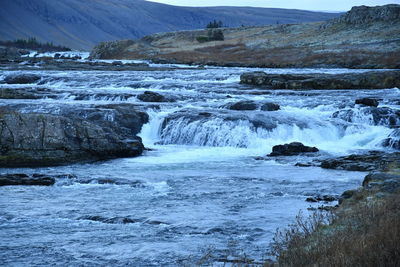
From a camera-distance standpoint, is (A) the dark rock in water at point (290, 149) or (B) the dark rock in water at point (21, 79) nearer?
(A) the dark rock in water at point (290, 149)

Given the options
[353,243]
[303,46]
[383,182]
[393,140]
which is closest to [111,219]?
[383,182]

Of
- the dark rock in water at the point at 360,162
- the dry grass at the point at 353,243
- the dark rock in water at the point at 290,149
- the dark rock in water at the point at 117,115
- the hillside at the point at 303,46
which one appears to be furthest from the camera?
the hillside at the point at 303,46

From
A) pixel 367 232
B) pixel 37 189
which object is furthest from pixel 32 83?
pixel 367 232

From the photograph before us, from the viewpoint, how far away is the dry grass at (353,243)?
5980 mm

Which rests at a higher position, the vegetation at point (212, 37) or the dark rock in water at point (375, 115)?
the vegetation at point (212, 37)

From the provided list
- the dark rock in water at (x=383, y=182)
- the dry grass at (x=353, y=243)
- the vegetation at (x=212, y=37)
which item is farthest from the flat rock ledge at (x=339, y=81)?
the vegetation at (x=212, y=37)

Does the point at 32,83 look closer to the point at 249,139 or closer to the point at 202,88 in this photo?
the point at 202,88

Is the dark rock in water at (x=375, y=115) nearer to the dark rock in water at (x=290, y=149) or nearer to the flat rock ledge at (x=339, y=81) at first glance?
the dark rock in water at (x=290, y=149)

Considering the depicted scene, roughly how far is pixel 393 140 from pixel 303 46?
174ft

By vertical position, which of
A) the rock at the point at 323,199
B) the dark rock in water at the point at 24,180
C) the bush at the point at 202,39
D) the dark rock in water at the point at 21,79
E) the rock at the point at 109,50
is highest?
the bush at the point at 202,39

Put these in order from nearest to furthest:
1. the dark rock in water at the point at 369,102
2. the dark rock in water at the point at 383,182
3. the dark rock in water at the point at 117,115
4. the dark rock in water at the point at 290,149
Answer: the dark rock in water at the point at 383,182 < the dark rock in water at the point at 290,149 < the dark rock in water at the point at 117,115 < the dark rock in water at the point at 369,102

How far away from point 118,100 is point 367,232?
25.7 metres

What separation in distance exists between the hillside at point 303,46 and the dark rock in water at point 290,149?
31.9 m

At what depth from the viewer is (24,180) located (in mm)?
15602
